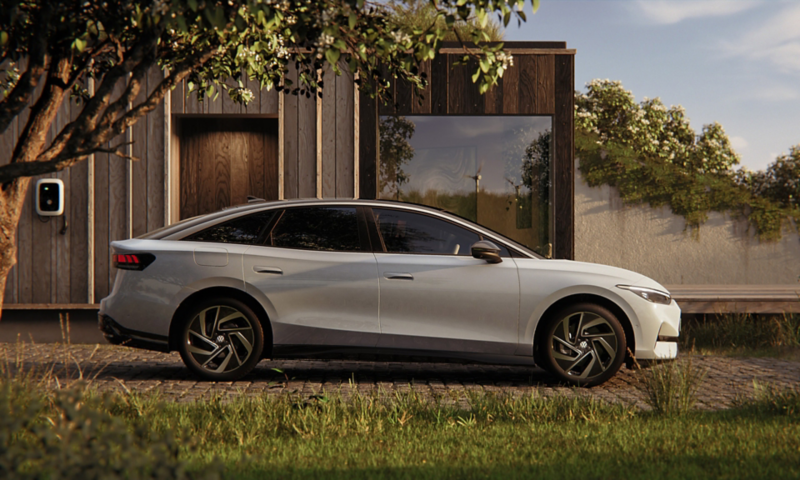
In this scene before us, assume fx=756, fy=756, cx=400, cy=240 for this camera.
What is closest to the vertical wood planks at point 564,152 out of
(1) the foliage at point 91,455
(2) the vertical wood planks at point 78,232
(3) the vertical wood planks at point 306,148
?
→ (3) the vertical wood planks at point 306,148

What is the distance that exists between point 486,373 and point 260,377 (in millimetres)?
2393

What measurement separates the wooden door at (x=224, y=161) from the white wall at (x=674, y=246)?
27.5 ft

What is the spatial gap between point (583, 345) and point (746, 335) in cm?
434

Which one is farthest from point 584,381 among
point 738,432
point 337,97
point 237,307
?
point 337,97

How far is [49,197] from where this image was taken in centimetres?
1116

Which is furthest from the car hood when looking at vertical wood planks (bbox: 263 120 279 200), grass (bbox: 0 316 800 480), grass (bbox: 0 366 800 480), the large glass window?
vertical wood planks (bbox: 263 120 279 200)

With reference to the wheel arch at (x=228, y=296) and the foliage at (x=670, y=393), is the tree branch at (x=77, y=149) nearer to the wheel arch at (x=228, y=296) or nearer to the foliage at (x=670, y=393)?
the wheel arch at (x=228, y=296)

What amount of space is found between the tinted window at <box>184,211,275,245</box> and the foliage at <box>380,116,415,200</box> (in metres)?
4.81

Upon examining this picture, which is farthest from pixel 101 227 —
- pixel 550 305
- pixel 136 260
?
pixel 550 305

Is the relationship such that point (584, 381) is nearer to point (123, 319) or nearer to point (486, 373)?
point (486, 373)

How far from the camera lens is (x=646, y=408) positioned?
577 centimetres

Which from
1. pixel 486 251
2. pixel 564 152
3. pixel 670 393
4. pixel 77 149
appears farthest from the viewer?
pixel 564 152

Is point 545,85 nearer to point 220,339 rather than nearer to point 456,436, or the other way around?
point 220,339

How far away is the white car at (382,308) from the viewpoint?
682cm
